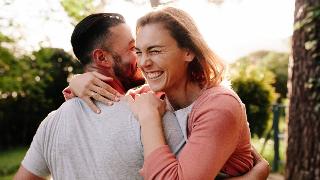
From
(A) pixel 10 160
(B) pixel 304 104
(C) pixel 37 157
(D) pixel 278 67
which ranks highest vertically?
(C) pixel 37 157

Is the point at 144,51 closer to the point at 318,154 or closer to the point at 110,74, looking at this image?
the point at 110,74

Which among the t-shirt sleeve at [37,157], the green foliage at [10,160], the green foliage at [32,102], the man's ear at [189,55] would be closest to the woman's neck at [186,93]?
the man's ear at [189,55]

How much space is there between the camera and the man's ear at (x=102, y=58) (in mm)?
2361

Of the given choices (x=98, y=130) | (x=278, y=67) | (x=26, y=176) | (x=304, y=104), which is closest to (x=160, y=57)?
(x=98, y=130)

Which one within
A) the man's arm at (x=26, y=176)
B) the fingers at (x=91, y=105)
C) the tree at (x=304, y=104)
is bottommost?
the tree at (x=304, y=104)

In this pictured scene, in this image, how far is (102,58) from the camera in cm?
237

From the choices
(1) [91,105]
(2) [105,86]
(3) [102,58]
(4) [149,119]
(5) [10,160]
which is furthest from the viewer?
(5) [10,160]

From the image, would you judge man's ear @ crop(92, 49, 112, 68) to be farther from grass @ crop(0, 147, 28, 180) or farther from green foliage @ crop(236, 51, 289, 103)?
green foliage @ crop(236, 51, 289, 103)

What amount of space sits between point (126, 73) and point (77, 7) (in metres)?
6.40

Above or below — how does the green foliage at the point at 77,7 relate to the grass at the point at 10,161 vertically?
above

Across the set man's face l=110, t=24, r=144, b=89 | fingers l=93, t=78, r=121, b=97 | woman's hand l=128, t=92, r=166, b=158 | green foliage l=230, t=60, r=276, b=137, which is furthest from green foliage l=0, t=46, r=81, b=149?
woman's hand l=128, t=92, r=166, b=158

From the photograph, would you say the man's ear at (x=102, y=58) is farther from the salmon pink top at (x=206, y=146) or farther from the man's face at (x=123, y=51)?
the salmon pink top at (x=206, y=146)

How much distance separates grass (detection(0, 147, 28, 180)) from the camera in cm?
1169

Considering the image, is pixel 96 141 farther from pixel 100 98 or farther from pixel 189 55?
pixel 189 55
